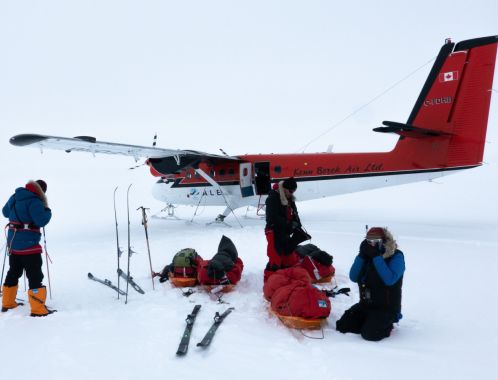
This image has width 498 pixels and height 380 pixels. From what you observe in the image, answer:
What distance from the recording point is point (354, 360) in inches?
139

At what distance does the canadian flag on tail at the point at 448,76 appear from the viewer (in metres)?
9.50

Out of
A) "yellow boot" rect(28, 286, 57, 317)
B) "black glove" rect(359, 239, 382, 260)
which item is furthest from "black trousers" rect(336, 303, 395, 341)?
"yellow boot" rect(28, 286, 57, 317)

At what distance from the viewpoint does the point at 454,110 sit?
9.52 m

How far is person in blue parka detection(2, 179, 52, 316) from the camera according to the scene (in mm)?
5012

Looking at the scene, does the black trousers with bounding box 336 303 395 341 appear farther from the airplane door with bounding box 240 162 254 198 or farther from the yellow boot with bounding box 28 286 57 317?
the airplane door with bounding box 240 162 254 198

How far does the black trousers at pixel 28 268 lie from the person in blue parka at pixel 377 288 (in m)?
3.92

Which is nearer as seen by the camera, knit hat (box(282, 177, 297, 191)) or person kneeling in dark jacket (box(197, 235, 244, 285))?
person kneeling in dark jacket (box(197, 235, 244, 285))

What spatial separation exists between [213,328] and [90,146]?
23.4 feet

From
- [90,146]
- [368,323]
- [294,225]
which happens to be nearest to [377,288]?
[368,323]

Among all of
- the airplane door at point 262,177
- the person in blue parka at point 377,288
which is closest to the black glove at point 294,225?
the person in blue parka at point 377,288

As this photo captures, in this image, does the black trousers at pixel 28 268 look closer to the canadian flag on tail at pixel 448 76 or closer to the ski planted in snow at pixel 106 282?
the ski planted in snow at pixel 106 282

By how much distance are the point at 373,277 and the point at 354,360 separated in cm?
98

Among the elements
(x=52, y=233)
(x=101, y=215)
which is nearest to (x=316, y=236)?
(x=52, y=233)

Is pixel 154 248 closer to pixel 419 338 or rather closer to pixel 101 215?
pixel 419 338
